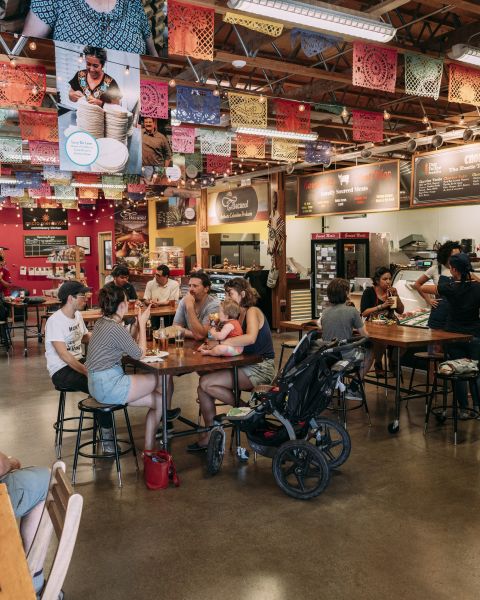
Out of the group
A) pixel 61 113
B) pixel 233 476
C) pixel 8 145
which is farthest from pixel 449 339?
pixel 8 145

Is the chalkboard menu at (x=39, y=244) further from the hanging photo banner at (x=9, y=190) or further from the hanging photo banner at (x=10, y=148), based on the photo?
the hanging photo banner at (x=10, y=148)

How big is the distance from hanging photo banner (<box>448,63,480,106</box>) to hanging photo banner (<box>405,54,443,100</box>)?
27cm

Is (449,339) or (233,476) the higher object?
(449,339)

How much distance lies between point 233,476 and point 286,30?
15.7 feet

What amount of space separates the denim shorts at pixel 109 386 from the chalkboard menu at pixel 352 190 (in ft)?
22.3

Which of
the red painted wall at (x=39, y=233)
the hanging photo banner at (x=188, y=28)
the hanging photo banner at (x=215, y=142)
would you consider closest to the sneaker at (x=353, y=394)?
the hanging photo banner at (x=188, y=28)

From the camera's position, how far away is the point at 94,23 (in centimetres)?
499

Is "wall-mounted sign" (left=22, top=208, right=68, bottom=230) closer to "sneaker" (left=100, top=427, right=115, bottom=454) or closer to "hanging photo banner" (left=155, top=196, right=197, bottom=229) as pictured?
"hanging photo banner" (left=155, top=196, right=197, bottom=229)

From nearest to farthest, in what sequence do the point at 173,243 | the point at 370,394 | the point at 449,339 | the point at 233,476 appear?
the point at 233,476
the point at 449,339
the point at 370,394
the point at 173,243

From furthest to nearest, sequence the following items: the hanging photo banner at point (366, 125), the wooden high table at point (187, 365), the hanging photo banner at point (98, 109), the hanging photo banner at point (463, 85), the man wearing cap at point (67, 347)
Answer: the hanging photo banner at point (366, 125) → the hanging photo banner at point (463, 85) → the hanging photo banner at point (98, 109) → the man wearing cap at point (67, 347) → the wooden high table at point (187, 365)

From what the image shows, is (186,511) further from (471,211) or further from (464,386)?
(471,211)

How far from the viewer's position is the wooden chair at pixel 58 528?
1.92 m

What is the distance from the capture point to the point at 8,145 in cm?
971

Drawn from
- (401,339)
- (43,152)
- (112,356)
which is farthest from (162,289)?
(112,356)
